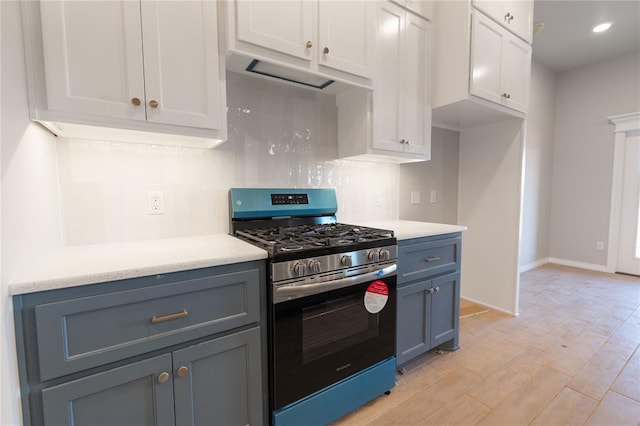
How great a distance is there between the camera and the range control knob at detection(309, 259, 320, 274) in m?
1.30

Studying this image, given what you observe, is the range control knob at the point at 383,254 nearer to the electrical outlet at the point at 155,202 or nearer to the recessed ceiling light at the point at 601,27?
the electrical outlet at the point at 155,202

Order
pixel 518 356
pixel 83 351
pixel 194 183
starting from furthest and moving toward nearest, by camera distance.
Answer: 1. pixel 518 356
2. pixel 194 183
3. pixel 83 351

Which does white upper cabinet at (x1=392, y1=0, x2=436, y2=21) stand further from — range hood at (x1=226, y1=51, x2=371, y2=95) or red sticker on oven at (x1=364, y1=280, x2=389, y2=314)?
red sticker on oven at (x1=364, y1=280, x2=389, y2=314)

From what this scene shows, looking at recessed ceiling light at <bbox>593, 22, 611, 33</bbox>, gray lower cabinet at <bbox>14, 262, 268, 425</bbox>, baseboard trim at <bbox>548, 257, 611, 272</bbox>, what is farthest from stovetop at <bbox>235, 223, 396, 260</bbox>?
baseboard trim at <bbox>548, 257, 611, 272</bbox>

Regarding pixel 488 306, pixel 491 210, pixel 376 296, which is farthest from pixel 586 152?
pixel 376 296

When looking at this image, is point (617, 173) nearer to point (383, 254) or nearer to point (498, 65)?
point (498, 65)

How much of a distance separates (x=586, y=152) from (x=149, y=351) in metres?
5.77

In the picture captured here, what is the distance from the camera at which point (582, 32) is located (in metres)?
3.28

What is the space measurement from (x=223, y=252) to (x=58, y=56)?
959 millimetres

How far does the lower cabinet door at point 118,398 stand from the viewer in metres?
0.91

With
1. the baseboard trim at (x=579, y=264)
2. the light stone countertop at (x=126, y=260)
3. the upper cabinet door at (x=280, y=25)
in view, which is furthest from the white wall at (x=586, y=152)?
the light stone countertop at (x=126, y=260)

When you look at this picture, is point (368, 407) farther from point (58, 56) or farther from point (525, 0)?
point (525, 0)

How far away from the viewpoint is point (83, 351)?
36.4 inches

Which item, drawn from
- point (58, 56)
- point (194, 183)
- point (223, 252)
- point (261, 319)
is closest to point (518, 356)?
point (261, 319)
